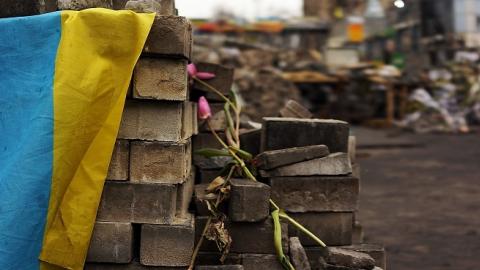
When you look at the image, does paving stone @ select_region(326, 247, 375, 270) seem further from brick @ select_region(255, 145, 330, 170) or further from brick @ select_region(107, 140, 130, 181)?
brick @ select_region(107, 140, 130, 181)

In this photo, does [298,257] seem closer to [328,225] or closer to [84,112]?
[328,225]

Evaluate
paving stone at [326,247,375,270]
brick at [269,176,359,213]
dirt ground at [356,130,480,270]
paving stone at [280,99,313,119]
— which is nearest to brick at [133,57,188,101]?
brick at [269,176,359,213]

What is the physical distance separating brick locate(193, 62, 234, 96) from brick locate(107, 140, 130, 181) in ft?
3.46

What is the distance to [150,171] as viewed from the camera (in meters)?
2.65

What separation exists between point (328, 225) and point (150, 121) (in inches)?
45.2

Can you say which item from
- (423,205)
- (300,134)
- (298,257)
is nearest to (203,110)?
(300,134)

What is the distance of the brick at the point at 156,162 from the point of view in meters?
2.64

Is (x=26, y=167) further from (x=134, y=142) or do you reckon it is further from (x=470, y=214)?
(x=470, y=214)

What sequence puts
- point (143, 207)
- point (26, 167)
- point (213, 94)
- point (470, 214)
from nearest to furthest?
point (26, 167), point (143, 207), point (213, 94), point (470, 214)

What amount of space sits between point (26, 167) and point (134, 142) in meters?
0.48

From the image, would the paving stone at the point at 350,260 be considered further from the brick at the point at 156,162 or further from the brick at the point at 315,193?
the brick at the point at 156,162

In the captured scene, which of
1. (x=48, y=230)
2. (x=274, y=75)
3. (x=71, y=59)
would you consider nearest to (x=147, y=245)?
(x=48, y=230)

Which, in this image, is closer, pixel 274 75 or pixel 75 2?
pixel 75 2

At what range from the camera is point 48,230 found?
7.97 feet
